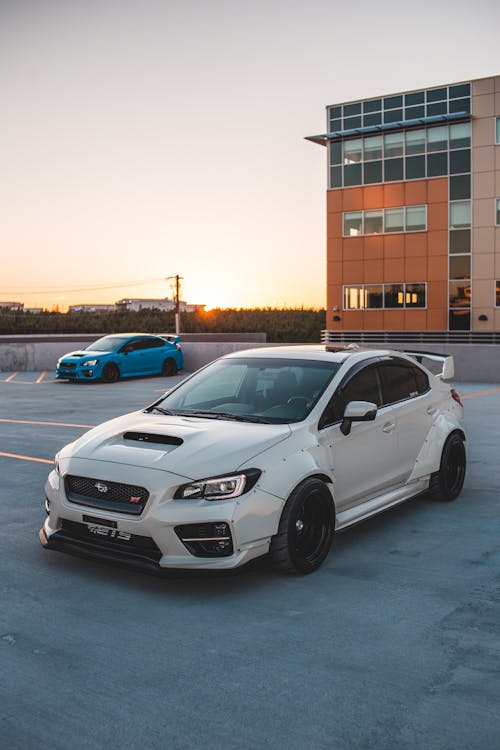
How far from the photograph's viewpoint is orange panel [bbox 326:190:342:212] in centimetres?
4888

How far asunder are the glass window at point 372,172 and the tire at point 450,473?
4228 centimetres

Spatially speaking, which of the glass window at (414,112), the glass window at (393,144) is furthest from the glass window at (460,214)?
the glass window at (414,112)

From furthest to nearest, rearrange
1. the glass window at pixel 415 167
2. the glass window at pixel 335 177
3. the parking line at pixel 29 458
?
the glass window at pixel 335 177
the glass window at pixel 415 167
the parking line at pixel 29 458

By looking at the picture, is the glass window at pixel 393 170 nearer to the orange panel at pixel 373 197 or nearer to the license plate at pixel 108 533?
the orange panel at pixel 373 197

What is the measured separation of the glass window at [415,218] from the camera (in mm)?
46609

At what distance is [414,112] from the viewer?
46.1 meters

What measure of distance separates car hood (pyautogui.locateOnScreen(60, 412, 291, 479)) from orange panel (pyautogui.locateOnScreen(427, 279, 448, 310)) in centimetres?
4214

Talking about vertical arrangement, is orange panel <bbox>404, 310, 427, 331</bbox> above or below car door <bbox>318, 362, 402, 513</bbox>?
above

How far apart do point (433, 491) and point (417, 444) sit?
2.57ft

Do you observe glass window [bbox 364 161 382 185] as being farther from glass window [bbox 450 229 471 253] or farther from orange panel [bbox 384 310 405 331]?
orange panel [bbox 384 310 405 331]

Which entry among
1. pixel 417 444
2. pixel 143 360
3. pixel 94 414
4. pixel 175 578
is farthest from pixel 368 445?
pixel 143 360

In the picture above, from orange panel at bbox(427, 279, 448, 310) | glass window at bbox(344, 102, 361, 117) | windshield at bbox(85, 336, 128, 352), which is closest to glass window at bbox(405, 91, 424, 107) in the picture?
glass window at bbox(344, 102, 361, 117)

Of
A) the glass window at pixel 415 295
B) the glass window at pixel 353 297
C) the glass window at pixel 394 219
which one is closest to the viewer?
the glass window at pixel 415 295

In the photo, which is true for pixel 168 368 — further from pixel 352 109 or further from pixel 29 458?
pixel 352 109
